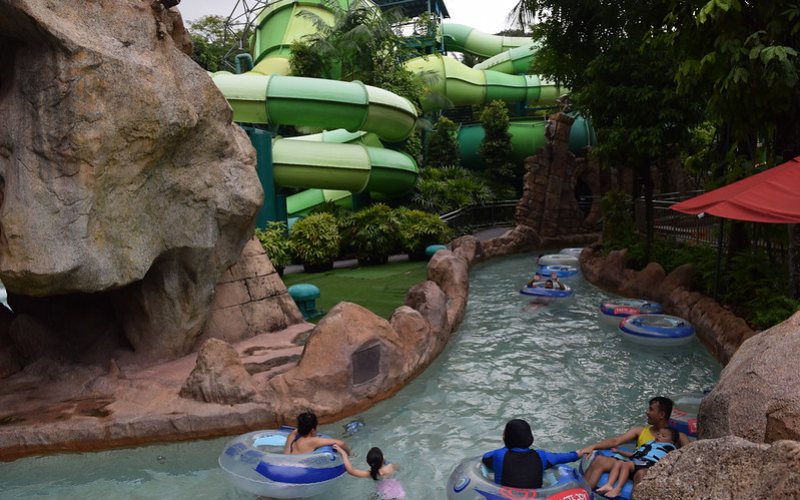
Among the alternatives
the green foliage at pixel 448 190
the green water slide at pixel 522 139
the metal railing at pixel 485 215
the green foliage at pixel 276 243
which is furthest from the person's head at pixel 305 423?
the green water slide at pixel 522 139

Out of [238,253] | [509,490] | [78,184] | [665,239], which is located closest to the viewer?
[509,490]

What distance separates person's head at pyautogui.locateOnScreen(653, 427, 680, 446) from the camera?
4.65m

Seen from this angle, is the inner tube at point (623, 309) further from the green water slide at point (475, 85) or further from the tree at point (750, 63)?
the green water slide at point (475, 85)

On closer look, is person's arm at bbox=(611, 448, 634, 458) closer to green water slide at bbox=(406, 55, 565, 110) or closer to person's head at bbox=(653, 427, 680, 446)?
person's head at bbox=(653, 427, 680, 446)

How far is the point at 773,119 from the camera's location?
778 cm

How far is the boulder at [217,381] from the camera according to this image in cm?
577

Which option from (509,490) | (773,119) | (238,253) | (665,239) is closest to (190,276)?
(238,253)

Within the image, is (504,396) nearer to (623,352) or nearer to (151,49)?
(623,352)

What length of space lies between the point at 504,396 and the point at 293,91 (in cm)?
1056

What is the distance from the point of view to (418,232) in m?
16.4

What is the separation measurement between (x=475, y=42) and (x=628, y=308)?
2643cm

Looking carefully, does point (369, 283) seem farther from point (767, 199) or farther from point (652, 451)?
point (652, 451)

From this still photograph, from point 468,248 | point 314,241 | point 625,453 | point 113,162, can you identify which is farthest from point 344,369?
point 468,248

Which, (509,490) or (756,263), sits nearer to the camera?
(509,490)
